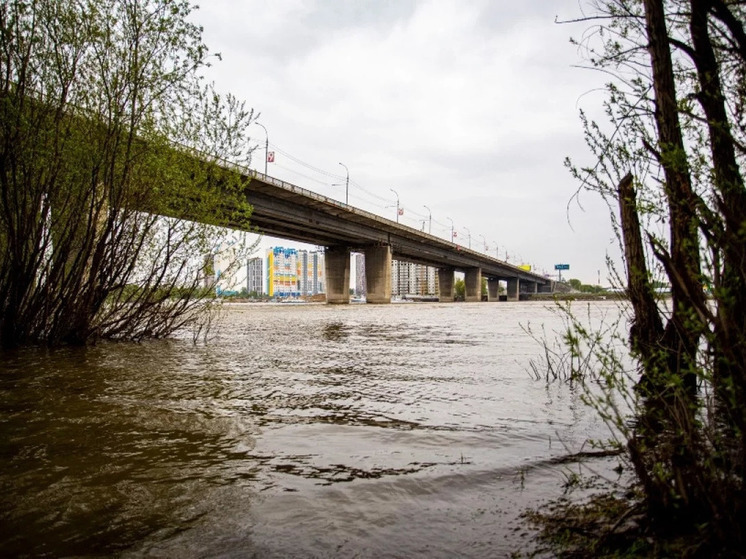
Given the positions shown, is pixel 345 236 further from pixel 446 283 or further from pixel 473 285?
pixel 446 283

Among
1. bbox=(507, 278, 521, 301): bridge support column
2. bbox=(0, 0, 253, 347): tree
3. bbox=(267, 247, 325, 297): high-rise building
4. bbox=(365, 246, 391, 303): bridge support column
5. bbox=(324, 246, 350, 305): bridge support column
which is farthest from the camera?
bbox=(507, 278, 521, 301): bridge support column

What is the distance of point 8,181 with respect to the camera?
9.71 m

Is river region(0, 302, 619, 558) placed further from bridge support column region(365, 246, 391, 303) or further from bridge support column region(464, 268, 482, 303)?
bridge support column region(464, 268, 482, 303)

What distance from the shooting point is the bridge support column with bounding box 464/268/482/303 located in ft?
330

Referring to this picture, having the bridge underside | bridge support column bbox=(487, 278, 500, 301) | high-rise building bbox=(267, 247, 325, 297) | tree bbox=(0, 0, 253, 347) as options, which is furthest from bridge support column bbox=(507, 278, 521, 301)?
tree bbox=(0, 0, 253, 347)

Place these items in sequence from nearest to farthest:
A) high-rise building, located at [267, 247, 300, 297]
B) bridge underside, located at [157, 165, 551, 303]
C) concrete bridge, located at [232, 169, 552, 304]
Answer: bridge underside, located at [157, 165, 551, 303] → concrete bridge, located at [232, 169, 552, 304] → high-rise building, located at [267, 247, 300, 297]

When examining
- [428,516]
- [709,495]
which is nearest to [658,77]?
[709,495]

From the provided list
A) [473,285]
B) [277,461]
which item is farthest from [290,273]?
[277,461]

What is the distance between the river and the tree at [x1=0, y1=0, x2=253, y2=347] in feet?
10.5

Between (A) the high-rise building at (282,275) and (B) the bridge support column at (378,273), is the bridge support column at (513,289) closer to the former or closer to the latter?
(A) the high-rise building at (282,275)

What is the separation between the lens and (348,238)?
60906 mm

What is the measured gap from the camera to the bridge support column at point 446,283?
10550 cm

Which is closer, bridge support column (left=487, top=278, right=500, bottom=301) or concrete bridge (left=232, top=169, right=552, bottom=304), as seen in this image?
concrete bridge (left=232, top=169, right=552, bottom=304)

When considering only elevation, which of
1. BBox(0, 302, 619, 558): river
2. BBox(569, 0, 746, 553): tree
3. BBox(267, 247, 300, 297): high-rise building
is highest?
BBox(267, 247, 300, 297): high-rise building
